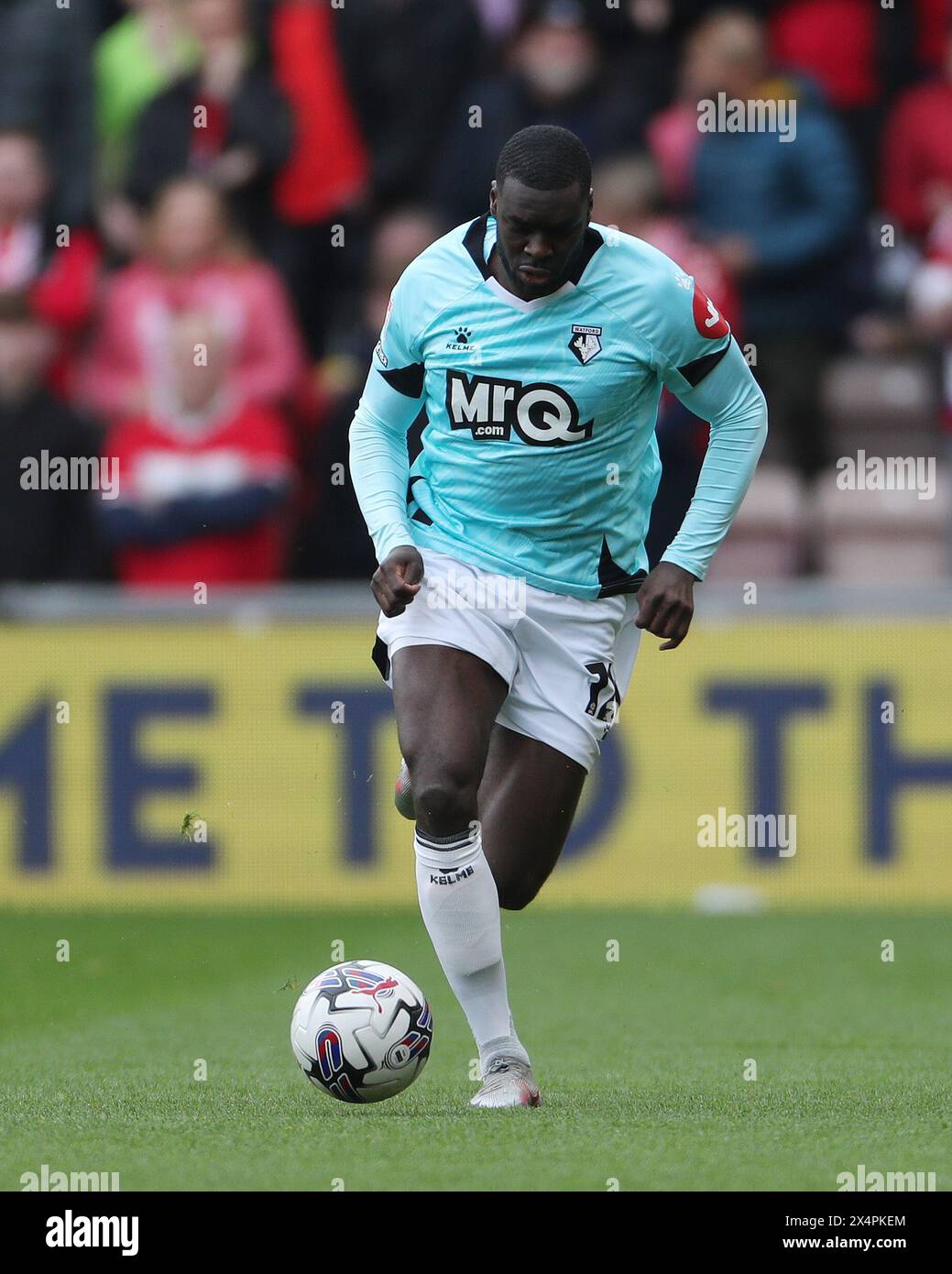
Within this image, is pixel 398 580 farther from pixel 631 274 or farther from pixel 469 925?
pixel 631 274

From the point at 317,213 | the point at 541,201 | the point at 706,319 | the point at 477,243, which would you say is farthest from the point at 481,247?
the point at 317,213

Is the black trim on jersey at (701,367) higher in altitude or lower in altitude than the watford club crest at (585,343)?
lower

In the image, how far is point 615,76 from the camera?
12.9m

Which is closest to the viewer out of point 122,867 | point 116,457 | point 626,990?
point 626,990

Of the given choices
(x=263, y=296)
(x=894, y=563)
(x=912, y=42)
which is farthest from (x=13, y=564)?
(x=912, y=42)

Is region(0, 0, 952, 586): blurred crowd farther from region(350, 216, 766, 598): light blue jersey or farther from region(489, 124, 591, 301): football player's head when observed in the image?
region(489, 124, 591, 301): football player's head

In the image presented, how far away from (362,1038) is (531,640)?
1.17m

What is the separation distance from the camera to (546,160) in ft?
18.9

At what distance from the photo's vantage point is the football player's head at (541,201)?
5770 mm

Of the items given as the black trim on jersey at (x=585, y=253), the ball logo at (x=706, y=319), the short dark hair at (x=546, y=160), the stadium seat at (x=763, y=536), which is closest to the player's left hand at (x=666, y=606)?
the ball logo at (x=706, y=319)

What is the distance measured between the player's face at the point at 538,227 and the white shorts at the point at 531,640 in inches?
31.8

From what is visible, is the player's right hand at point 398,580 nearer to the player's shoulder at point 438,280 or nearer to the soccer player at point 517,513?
the soccer player at point 517,513
